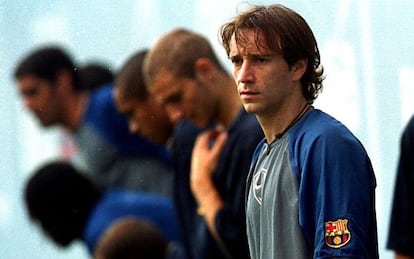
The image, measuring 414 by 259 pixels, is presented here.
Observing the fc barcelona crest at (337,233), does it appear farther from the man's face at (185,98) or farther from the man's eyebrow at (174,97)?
the man's eyebrow at (174,97)

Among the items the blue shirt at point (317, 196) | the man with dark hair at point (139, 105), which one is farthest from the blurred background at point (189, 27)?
the blue shirt at point (317, 196)

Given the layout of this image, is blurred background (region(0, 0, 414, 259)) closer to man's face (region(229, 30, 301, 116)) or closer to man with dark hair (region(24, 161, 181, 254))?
man with dark hair (region(24, 161, 181, 254))

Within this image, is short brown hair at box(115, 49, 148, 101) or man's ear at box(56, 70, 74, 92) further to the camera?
man's ear at box(56, 70, 74, 92)

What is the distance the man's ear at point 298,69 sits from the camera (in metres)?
4.37

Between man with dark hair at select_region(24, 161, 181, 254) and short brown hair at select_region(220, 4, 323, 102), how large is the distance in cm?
186

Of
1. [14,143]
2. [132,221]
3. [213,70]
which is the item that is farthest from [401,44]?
[14,143]

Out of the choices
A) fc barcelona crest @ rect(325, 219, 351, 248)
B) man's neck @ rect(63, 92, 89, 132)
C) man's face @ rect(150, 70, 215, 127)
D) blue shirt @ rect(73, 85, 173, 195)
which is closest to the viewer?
fc barcelona crest @ rect(325, 219, 351, 248)

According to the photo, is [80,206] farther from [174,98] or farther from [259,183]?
[259,183]

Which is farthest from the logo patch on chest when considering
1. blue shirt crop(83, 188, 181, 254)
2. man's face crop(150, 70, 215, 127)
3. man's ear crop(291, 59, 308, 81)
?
blue shirt crop(83, 188, 181, 254)

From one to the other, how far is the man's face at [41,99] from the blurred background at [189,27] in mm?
65

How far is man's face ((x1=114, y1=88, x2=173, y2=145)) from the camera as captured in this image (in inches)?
245

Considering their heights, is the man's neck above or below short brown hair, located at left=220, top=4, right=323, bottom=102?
below

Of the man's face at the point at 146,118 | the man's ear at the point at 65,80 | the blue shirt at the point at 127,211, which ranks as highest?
the man's ear at the point at 65,80

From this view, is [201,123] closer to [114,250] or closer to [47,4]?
[114,250]
